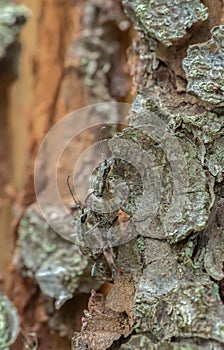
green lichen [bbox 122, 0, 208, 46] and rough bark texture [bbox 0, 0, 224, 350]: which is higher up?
green lichen [bbox 122, 0, 208, 46]

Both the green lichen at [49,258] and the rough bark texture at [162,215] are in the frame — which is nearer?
the rough bark texture at [162,215]

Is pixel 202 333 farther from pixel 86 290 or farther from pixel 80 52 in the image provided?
pixel 80 52

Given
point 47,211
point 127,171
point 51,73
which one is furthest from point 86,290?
point 51,73

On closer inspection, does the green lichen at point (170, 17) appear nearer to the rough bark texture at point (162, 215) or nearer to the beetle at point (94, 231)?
the rough bark texture at point (162, 215)

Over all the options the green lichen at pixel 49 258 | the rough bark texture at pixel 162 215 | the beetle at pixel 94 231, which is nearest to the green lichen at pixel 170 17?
the rough bark texture at pixel 162 215

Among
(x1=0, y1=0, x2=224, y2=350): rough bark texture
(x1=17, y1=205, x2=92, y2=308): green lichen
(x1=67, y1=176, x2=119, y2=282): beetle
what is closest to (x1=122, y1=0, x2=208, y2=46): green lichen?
(x1=0, y1=0, x2=224, y2=350): rough bark texture

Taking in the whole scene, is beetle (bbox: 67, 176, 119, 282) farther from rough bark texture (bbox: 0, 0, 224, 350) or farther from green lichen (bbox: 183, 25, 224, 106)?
green lichen (bbox: 183, 25, 224, 106)
